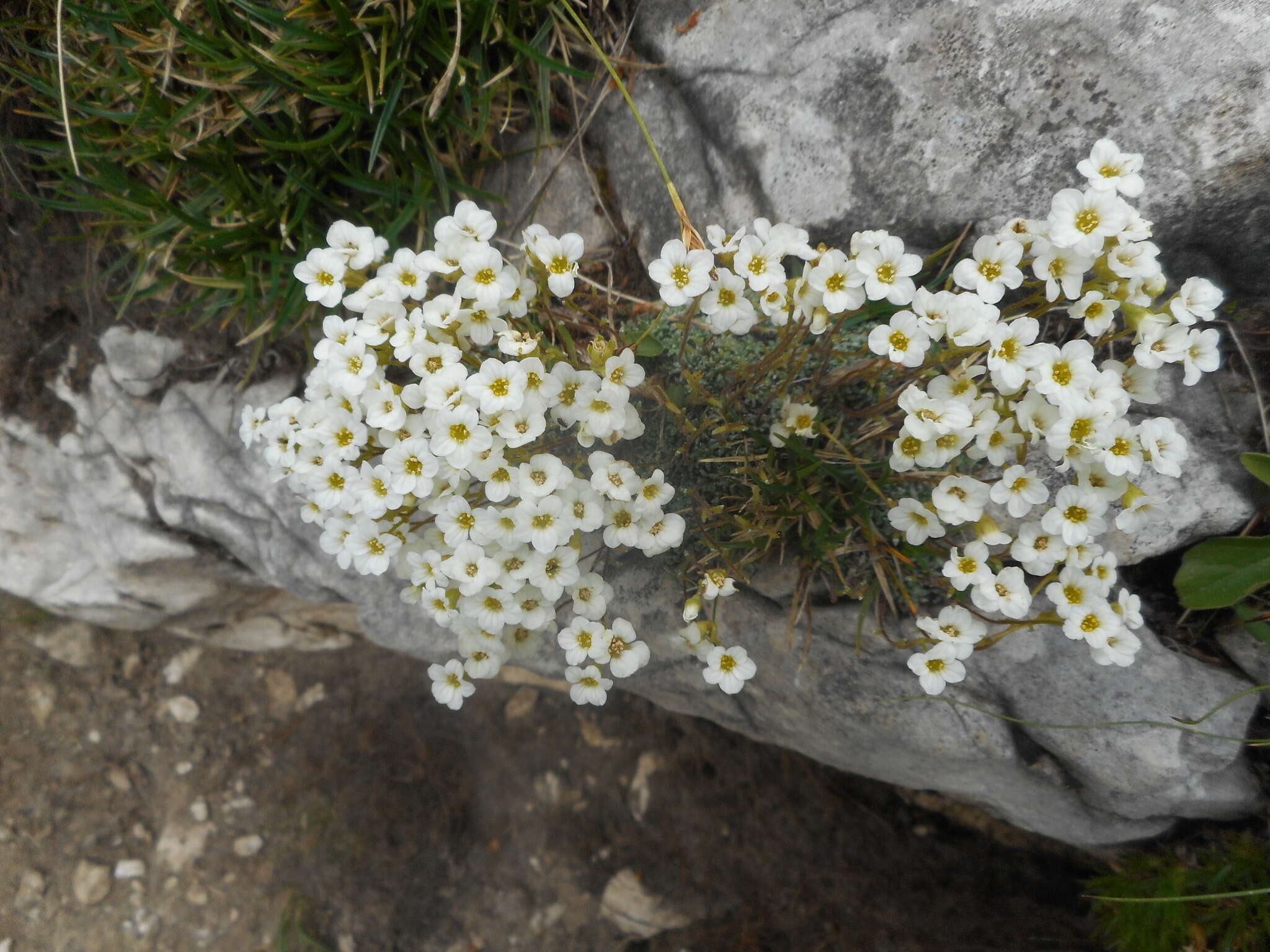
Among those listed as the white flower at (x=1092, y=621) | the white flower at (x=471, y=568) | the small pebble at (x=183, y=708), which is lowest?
the small pebble at (x=183, y=708)

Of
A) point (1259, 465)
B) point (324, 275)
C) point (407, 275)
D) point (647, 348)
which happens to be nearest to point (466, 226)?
point (407, 275)

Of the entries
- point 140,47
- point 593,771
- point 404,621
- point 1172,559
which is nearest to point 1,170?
point 140,47

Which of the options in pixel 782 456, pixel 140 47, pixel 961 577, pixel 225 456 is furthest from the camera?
pixel 225 456

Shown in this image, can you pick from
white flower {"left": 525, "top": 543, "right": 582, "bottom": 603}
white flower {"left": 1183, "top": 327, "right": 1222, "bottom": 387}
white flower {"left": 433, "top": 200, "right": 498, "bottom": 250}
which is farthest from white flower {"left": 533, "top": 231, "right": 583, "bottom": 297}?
white flower {"left": 1183, "top": 327, "right": 1222, "bottom": 387}

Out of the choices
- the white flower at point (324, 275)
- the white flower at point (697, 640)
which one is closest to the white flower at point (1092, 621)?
the white flower at point (697, 640)

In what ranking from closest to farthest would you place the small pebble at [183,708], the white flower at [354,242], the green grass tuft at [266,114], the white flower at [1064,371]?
the white flower at [1064,371] < the white flower at [354,242] < the green grass tuft at [266,114] < the small pebble at [183,708]

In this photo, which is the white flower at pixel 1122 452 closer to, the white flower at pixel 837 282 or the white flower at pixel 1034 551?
the white flower at pixel 1034 551

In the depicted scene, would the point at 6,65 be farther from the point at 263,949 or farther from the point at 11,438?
the point at 263,949
